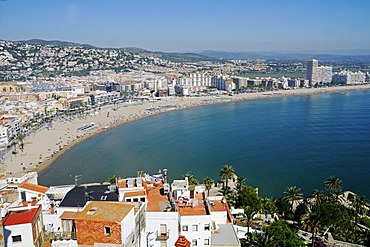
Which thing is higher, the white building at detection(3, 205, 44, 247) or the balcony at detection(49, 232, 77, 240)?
the white building at detection(3, 205, 44, 247)

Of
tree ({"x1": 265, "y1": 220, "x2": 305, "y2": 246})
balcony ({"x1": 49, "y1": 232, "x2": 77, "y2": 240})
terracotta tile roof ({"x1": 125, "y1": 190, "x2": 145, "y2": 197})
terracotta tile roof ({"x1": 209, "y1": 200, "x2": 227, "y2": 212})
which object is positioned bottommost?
tree ({"x1": 265, "y1": 220, "x2": 305, "y2": 246})

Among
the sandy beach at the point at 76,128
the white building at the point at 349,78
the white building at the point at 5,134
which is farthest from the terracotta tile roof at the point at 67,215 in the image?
the white building at the point at 349,78

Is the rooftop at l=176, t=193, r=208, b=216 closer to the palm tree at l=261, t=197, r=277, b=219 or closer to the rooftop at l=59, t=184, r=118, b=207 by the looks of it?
the rooftop at l=59, t=184, r=118, b=207

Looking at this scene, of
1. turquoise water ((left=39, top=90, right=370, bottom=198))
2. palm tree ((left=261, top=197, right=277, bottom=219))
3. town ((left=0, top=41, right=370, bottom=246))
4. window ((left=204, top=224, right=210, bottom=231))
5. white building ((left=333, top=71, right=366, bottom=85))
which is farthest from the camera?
white building ((left=333, top=71, right=366, bottom=85))

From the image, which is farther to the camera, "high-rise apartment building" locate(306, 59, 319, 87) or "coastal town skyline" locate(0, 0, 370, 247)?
"high-rise apartment building" locate(306, 59, 319, 87)

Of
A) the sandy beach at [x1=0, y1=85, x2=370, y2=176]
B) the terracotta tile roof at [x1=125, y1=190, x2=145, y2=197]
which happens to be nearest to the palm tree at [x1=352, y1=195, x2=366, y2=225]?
the terracotta tile roof at [x1=125, y1=190, x2=145, y2=197]

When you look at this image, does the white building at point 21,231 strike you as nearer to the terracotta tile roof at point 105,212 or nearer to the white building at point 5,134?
the terracotta tile roof at point 105,212

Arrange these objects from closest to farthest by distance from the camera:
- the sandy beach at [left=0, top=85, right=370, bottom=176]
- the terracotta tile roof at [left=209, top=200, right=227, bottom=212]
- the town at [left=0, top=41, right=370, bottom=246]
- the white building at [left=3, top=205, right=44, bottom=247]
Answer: the white building at [left=3, top=205, right=44, bottom=247] < the town at [left=0, top=41, right=370, bottom=246] < the terracotta tile roof at [left=209, top=200, right=227, bottom=212] < the sandy beach at [left=0, top=85, right=370, bottom=176]

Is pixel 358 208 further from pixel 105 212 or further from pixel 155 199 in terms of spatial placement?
pixel 105 212
